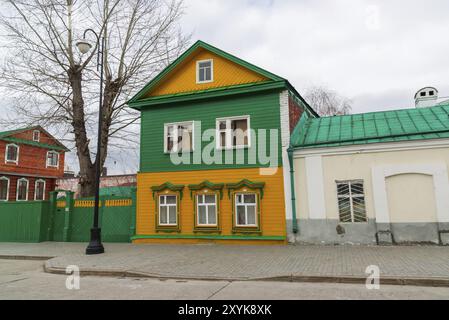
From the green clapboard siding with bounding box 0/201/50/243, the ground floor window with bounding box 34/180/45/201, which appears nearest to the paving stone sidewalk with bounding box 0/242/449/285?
the green clapboard siding with bounding box 0/201/50/243

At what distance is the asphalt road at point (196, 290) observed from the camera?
627cm

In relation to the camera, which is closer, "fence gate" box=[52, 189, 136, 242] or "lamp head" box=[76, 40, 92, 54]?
"lamp head" box=[76, 40, 92, 54]

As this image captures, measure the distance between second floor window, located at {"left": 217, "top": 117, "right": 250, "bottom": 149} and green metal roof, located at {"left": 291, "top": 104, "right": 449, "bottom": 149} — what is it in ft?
7.00

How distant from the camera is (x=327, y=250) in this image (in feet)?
37.6

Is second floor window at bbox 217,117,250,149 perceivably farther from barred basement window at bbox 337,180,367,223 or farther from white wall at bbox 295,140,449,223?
barred basement window at bbox 337,180,367,223

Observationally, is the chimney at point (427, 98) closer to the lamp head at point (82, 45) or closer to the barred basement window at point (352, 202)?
the barred basement window at point (352, 202)

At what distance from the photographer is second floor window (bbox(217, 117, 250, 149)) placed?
1473 cm

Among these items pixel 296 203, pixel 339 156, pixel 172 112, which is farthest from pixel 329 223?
pixel 172 112

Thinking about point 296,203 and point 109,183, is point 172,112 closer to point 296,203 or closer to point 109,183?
point 296,203

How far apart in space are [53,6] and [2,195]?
68.4 feet

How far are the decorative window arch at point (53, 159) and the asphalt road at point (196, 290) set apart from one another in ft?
104

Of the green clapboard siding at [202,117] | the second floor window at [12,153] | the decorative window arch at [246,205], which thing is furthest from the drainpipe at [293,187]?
the second floor window at [12,153]

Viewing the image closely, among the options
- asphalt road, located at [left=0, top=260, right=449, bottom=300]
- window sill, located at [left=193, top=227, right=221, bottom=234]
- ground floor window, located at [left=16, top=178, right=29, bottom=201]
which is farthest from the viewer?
ground floor window, located at [left=16, top=178, right=29, bottom=201]
